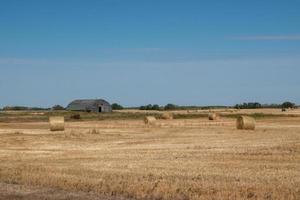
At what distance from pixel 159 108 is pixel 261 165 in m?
106

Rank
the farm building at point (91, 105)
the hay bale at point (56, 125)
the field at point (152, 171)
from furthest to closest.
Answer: the farm building at point (91, 105) → the hay bale at point (56, 125) → the field at point (152, 171)

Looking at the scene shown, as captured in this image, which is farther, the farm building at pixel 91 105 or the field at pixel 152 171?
the farm building at pixel 91 105

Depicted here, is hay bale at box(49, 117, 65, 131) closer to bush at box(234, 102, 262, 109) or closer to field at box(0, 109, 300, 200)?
field at box(0, 109, 300, 200)

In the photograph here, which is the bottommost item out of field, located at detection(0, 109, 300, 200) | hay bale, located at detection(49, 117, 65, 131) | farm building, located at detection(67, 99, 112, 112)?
field, located at detection(0, 109, 300, 200)

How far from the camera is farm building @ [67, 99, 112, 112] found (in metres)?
111

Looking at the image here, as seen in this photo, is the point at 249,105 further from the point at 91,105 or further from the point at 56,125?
the point at 56,125

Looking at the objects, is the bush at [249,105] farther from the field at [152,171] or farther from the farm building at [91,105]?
the field at [152,171]

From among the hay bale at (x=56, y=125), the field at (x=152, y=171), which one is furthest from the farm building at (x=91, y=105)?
the field at (x=152, y=171)

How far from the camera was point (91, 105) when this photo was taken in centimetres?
11238

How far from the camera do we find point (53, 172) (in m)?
16.4

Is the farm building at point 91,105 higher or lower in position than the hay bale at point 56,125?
higher

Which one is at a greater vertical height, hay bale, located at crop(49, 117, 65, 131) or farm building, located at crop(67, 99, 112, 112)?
farm building, located at crop(67, 99, 112, 112)

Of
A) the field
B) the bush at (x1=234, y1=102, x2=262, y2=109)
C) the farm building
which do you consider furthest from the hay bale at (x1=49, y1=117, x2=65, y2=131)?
the bush at (x1=234, y1=102, x2=262, y2=109)

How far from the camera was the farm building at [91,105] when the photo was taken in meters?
111
